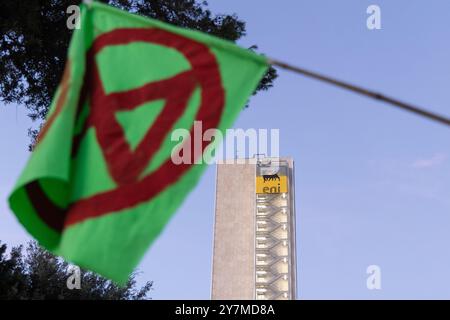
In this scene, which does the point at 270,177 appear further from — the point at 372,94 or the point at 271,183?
the point at 372,94

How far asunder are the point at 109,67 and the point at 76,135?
1.78 feet

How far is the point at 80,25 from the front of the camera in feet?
14.5

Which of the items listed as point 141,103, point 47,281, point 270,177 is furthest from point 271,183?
point 141,103

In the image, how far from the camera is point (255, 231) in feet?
172

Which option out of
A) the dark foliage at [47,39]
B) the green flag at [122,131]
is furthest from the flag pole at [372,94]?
the dark foliage at [47,39]

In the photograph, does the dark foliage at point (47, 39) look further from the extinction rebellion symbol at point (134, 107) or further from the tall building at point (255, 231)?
the tall building at point (255, 231)

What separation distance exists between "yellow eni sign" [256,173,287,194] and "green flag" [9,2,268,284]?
48.1 metres

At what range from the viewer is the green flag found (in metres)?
3.80

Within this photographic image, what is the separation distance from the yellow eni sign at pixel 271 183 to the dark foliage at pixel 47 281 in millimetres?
30878

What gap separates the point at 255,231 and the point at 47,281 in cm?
3368

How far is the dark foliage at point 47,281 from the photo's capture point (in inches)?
708

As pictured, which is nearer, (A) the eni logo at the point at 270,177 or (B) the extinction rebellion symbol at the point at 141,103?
(B) the extinction rebellion symbol at the point at 141,103
